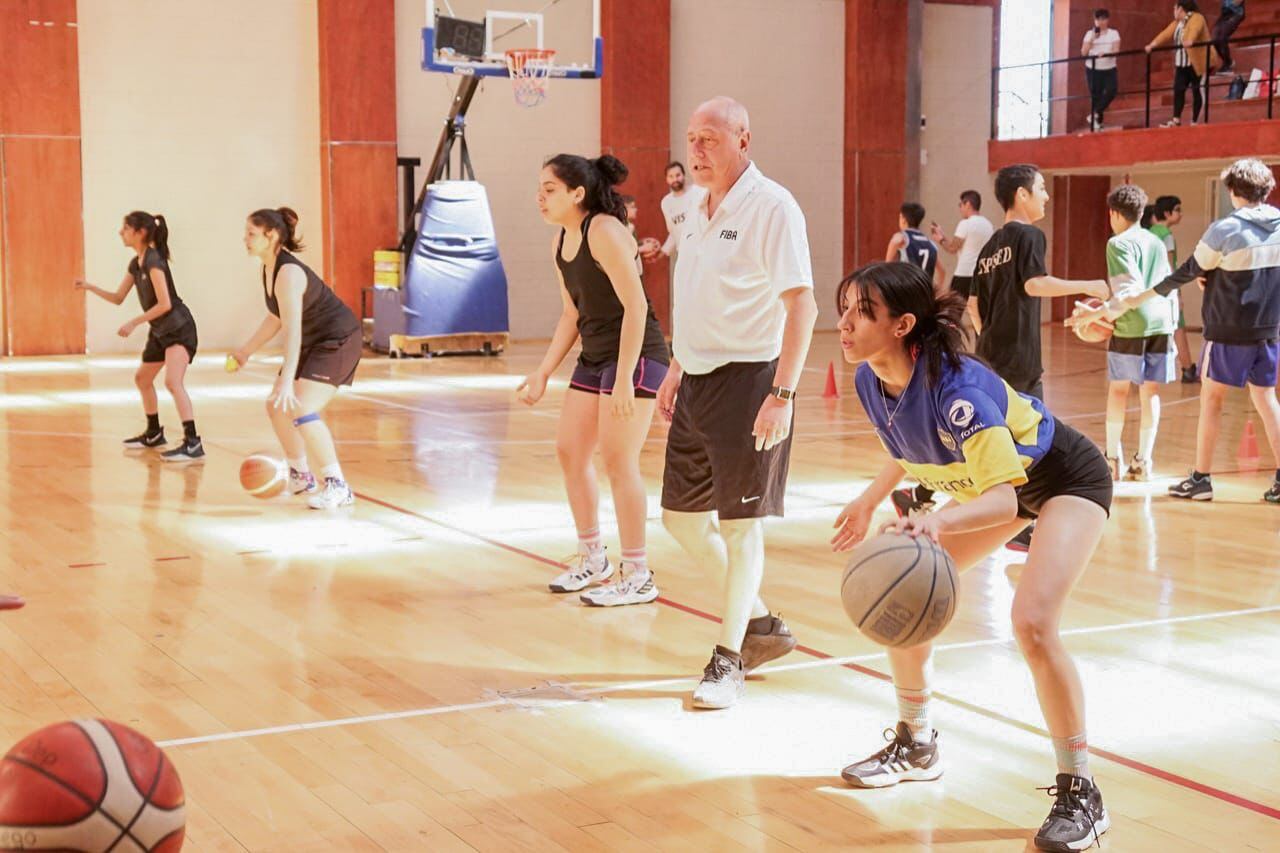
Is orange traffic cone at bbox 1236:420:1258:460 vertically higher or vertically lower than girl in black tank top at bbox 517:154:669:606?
lower

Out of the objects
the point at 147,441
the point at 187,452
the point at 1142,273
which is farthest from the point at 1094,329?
the point at 147,441

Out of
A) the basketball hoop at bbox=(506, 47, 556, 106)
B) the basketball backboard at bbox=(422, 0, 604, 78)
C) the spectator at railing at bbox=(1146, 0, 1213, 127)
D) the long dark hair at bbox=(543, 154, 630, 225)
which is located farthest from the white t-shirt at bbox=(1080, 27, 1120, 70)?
the long dark hair at bbox=(543, 154, 630, 225)

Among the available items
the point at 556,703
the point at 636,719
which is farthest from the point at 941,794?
the point at 556,703

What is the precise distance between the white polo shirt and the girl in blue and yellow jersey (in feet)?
3.08

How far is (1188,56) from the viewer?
67.0 ft

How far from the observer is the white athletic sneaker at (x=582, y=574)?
659cm

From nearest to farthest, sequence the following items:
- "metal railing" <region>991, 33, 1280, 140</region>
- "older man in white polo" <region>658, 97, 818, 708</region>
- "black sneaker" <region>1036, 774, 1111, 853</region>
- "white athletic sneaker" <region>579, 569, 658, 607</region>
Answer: "black sneaker" <region>1036, 774, 1111, 853</region> < "older man in white polo" <region>658, 97, 818, 708</region> < "white athletic sneaker" <region>579, 569, 658, 607</region> < "metal railing" <region>991, 33, 1280, 140</region>

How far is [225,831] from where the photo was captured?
382cm

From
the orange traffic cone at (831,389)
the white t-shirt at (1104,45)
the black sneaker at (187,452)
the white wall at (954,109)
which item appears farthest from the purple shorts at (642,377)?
the white wall at (954,109)

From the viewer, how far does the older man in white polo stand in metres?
4.80

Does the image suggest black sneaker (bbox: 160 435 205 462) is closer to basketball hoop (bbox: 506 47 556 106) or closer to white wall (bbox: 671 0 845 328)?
basketball hoop (bbox: 506 47 556 106)

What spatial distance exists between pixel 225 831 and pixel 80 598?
2879 mm

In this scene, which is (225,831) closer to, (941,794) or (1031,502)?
(941,794)

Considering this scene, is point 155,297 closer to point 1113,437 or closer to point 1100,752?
point 1113,437
